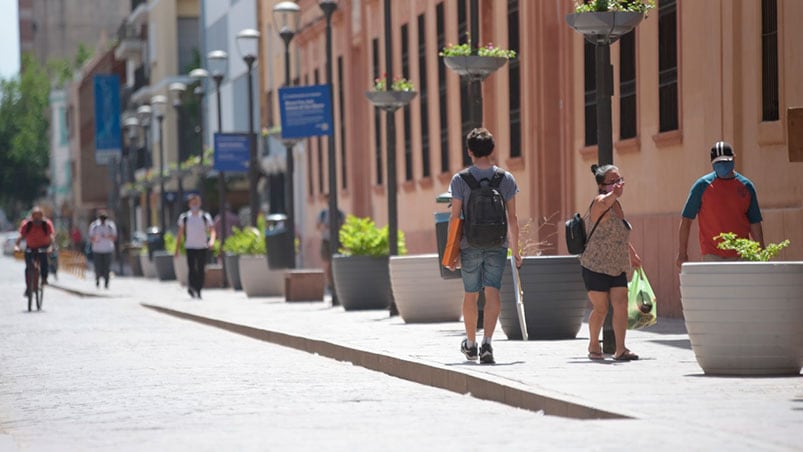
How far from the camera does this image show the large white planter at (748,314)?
42.2ft

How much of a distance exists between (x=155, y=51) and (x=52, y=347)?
236 ft

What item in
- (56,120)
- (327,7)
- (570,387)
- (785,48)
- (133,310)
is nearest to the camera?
(570,387)

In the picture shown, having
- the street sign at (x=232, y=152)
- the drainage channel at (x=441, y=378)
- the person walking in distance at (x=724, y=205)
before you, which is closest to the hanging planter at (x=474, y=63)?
the drainage channel at (x=441, y=378)

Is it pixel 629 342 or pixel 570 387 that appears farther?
pixel 629 342

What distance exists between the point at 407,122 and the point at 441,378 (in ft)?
81.1

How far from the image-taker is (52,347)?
22094mm

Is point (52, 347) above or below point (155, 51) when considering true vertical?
below

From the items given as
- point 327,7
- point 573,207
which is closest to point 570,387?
point 573,207

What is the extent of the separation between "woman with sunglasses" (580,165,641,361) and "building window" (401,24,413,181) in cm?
2357

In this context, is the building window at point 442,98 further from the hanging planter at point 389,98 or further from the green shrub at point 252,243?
the hanging planter at point 389,98

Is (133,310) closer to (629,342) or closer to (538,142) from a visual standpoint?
(538,142)

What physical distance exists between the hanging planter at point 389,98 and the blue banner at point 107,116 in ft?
246

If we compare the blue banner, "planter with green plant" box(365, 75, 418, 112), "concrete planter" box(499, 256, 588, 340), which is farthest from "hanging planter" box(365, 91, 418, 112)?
the blue banner

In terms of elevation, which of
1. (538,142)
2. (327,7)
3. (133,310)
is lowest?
(133,310)
